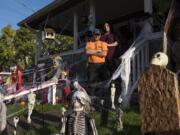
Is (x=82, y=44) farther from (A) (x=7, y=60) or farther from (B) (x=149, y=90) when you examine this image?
(A) (x=7, y=60)

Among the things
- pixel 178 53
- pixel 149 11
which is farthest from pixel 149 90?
pixel 149 11

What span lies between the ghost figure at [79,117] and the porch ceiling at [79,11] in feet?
30.5

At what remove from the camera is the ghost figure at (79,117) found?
7.71 metres

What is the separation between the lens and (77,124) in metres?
7.72

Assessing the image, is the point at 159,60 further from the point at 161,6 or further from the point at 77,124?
the point at 161,6

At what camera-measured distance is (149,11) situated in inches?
512

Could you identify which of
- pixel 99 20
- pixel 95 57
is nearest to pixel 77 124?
pixel 95 57

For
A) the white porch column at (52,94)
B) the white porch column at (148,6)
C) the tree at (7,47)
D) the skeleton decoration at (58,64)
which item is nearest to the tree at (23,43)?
the tree at (7,47)

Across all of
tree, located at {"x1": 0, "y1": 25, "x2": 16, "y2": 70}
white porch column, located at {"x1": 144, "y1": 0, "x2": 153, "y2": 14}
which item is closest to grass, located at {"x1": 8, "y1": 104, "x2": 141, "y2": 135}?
white porch column, located at {"x1": 144, "y1": 0, "x2": 153, "y2": 14}

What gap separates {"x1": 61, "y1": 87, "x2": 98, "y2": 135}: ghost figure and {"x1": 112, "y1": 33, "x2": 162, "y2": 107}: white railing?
3.48 metres

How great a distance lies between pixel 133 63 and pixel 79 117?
4481mm

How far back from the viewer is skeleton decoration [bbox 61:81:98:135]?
7.71 metres

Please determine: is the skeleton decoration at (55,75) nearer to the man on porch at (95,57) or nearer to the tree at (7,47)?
the man on porch at (95,57)

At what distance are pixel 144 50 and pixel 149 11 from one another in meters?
1.29
